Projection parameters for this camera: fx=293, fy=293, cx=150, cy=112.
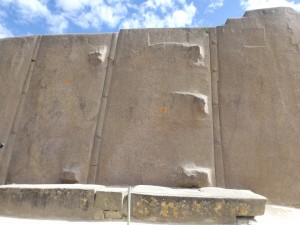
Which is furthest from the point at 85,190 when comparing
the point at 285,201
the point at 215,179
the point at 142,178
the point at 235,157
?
the point at 285,201

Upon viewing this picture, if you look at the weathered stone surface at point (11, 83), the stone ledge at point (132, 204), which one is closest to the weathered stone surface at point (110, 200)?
the stone ledge at point (132, 204)

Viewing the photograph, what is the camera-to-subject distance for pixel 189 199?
2879 mm

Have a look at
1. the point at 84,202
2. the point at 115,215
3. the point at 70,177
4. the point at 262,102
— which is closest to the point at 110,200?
the point at 115,215

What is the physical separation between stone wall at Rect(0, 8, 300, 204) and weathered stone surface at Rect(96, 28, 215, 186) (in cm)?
1

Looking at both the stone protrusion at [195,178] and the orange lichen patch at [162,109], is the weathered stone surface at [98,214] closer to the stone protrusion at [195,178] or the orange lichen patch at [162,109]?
the stone protrusion at [195,178]

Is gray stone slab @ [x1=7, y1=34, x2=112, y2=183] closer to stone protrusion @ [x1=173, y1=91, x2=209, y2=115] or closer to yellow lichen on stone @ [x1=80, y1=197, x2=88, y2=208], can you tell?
yellow lichen on stone @ [x1=80, y1=197, x2=88, y2=208]

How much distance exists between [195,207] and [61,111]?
8.36 feet

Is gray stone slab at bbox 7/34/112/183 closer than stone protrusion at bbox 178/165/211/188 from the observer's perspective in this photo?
No

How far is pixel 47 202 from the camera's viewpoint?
10.1 feet

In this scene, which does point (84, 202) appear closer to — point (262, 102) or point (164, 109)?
point (164, 109)

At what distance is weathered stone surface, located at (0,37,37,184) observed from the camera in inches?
176

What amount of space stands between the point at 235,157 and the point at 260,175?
370 mm

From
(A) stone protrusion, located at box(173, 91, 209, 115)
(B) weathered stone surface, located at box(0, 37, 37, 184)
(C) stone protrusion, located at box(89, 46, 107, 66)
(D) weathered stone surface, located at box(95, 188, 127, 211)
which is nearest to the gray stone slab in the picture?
(C) stone protrusion, located at box(89, 46, 107, 66)

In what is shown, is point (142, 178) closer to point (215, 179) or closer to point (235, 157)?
point (215, 179)
